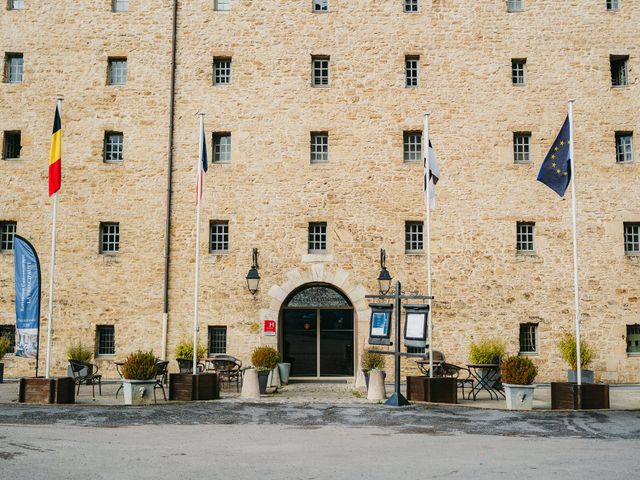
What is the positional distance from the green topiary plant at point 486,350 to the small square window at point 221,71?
36.6ft

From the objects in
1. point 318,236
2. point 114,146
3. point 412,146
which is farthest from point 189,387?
point 412,146

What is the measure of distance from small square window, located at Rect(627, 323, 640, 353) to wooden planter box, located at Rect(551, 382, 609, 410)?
7.09 metres

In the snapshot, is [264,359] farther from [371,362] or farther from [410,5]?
[410,5]

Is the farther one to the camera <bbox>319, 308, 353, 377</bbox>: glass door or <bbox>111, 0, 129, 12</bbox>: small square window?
<bbox>111, 0, 129, 12</bbox>: small square window

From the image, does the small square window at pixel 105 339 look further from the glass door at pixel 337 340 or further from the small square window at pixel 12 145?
the glass door at pixel 337 340

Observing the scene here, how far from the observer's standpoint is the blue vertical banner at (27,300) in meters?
15.2

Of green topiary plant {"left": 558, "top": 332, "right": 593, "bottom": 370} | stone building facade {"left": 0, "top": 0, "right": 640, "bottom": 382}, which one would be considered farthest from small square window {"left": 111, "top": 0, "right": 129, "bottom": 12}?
green topiary plant {"left": 558, "top": 332, "right": 593, "bottom": 370}

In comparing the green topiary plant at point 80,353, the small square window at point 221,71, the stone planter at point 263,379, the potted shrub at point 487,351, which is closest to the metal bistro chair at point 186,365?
the stone planter at point 263,379

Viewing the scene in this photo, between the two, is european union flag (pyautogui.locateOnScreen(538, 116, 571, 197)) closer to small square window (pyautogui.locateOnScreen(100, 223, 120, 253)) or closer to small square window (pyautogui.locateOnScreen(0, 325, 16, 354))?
small square window (pyautogui.locateOnScreen(100, 223, 120, 253))

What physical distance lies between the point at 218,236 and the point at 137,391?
743 centimetres

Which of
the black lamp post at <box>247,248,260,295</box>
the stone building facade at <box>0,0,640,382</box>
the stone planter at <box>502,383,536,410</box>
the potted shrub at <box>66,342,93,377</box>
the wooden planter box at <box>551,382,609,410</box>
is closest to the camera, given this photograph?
the wooden planter box at <box>551,382,609,410</box>

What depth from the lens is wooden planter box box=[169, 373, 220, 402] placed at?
49.6 feet

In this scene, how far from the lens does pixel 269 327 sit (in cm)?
2030

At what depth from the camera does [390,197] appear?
816 inches
